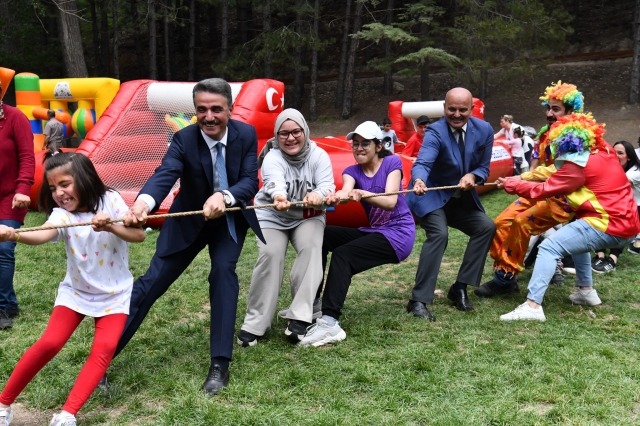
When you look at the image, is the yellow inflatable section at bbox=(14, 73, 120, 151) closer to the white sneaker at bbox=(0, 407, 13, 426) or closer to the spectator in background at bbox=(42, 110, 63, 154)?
the spectator in background at bbox=(42, 110, 63, 154)

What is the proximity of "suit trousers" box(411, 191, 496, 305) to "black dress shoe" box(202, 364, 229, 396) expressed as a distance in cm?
203

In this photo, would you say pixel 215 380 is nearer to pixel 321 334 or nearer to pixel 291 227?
pixel 321 334

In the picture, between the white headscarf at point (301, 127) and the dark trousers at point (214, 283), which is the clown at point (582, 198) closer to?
the white headscarf at point (301, 127)

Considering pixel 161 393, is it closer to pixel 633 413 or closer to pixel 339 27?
pixel 633 413

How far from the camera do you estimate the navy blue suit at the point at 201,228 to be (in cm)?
394

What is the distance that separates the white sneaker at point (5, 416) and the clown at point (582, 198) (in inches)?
140

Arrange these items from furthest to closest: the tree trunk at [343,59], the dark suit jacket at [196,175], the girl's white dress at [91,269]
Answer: the tree trunk at [343,59] → the dark suit jacket at [196,175] → the girl's white dress at [91,269]

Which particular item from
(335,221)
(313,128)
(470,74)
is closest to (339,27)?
(313,128)

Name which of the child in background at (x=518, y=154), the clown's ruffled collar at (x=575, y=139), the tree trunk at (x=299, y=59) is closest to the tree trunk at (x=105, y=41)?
the tree trunk at (x=299, y=59)

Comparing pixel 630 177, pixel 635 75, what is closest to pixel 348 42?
pixel 635 75

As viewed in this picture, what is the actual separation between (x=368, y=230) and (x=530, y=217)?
166 cm

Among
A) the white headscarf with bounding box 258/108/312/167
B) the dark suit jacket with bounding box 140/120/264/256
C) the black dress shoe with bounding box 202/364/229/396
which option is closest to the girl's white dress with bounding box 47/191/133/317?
the dark suit jacket with bounding box 140/120/264/256

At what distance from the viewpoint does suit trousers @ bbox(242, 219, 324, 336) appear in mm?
4684

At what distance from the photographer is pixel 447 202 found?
5641 millimetres
